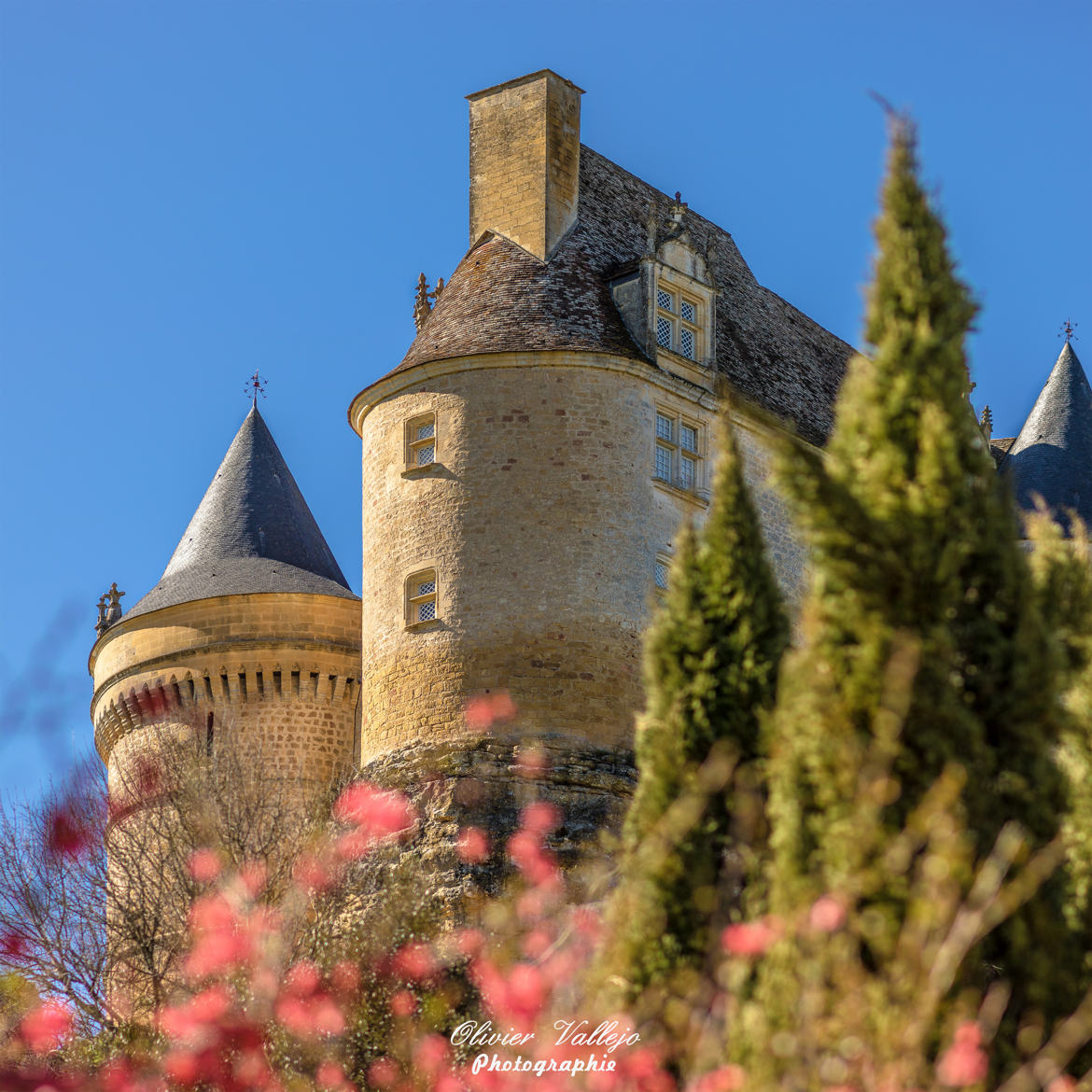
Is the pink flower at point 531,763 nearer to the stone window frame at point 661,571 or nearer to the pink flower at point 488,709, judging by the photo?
the pink flower at point 488,709

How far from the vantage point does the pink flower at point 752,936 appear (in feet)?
36.1

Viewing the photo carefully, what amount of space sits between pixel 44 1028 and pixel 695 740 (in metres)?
10.4

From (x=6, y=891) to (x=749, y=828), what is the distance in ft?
45.0

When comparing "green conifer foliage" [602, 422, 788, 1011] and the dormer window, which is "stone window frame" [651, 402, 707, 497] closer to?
the dormer window

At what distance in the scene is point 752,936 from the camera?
11.1 m

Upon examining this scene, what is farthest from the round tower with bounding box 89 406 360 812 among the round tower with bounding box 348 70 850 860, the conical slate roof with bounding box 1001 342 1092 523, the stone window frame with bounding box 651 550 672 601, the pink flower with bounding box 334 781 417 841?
the conical slate roof with bounding box 1001 342 1092 523

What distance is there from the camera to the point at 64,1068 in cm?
2009

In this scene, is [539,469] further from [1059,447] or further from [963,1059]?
[963,1059]

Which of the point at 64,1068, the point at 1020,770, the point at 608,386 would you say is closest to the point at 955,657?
the point at 1020,770

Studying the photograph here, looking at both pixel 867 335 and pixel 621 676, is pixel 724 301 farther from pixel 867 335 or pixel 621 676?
pixel 867 335

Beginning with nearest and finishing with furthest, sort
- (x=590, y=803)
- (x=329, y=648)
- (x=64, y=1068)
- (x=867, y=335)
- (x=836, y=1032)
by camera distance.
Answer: (x=836, y=1032)
(x=867, y=335)
(x=64, y=1068)
(x=590, y=803)
(x=329, y=648)

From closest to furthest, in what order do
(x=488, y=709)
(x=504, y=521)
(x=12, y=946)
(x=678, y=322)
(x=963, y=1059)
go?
(x=963, y=1059)
(x=12, y=946)
(x=488, y=709)
(x=504, y=521)
(x=678, y=322)

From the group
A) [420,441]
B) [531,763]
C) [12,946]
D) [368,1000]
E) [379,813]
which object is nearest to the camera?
[368,1000]

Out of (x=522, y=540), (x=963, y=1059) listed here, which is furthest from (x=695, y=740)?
(x=522, y=540)
